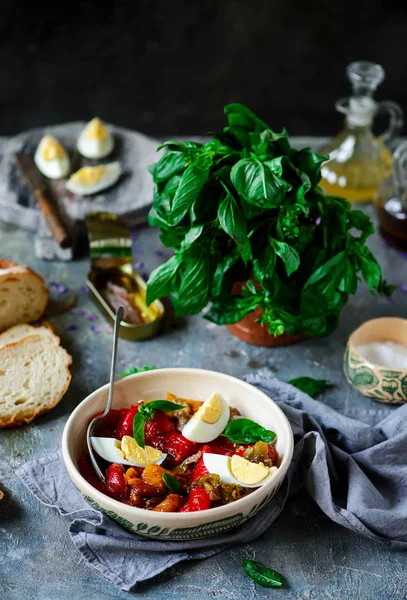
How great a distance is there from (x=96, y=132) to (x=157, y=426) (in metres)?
1.84

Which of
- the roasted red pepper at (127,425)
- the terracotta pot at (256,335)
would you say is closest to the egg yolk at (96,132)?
the terracotta pot at (256,335)

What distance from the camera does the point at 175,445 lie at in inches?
86.2

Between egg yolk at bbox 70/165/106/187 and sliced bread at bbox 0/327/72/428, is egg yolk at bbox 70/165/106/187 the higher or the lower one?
the higher one

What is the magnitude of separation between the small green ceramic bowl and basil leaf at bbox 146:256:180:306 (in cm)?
62

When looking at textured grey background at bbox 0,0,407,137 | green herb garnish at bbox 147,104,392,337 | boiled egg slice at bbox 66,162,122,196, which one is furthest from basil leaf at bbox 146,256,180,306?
textured grey background at bbox 0,0,407,137

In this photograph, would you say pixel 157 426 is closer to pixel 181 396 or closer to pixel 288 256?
pixel 181 396

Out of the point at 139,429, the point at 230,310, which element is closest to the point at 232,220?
the point at 230,310

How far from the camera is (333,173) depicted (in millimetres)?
3492

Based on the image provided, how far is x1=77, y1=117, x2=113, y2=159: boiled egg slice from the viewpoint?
3.62 m

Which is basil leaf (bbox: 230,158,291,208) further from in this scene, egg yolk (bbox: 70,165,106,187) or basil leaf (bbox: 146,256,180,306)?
egg yolk (bbox: 70,165,106,187)

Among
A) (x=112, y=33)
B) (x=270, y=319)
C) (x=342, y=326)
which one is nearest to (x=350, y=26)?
(x=112, y=33)

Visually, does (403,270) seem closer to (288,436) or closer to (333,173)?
(333,173)

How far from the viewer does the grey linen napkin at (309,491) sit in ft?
6.71

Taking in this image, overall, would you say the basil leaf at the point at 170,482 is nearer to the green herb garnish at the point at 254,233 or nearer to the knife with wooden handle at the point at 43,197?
the green herb garnish at the point at 254,233
